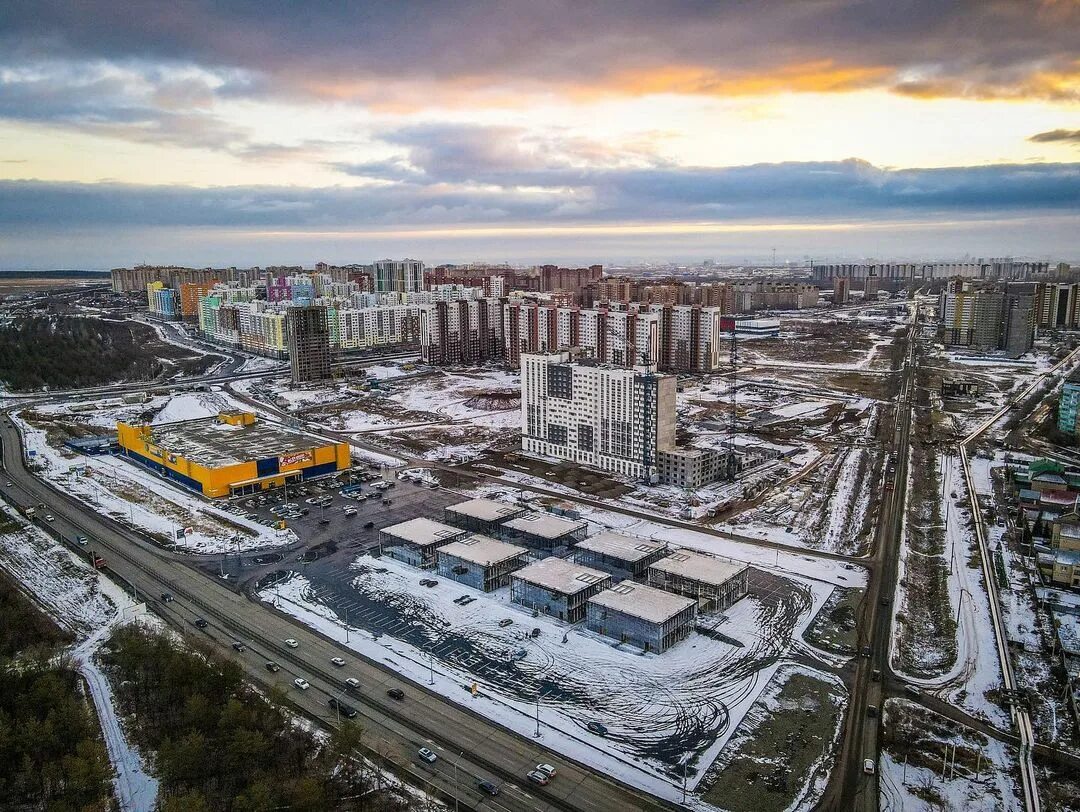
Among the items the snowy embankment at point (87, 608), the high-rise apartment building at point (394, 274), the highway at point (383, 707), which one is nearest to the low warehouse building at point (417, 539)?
the highway at point (383, 707)

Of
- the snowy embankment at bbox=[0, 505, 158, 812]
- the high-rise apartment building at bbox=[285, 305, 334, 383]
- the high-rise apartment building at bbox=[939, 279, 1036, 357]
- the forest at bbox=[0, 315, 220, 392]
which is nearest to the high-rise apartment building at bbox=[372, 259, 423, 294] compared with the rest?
the forest at bbox=[0, 315, 220, 392]

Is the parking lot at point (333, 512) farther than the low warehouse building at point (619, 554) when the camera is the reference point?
Yes

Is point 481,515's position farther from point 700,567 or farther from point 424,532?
point 700,567

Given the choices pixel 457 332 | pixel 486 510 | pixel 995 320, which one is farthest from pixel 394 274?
pixel 486 510

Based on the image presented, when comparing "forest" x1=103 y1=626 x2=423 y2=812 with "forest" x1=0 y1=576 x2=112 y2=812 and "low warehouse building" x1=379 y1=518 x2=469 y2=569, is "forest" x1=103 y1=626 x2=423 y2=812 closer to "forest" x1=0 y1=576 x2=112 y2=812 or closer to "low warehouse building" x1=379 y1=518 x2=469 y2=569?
"forest" x1=0 y1=576 x2=112 y2=812

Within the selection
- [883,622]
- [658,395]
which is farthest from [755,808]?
[658,395]

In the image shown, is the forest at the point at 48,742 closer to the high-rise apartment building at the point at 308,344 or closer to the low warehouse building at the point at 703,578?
the low warehouse building at the point at 703,578

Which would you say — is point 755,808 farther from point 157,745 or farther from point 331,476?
point 331,476
